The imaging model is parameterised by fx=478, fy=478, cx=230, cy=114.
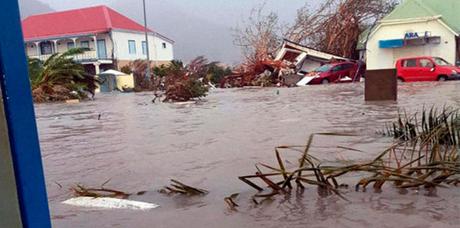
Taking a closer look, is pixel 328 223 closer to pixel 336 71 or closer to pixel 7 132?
pixel 7 132

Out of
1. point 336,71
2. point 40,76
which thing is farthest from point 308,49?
point 40,76

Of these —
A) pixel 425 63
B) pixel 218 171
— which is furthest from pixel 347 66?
pixel 218 171

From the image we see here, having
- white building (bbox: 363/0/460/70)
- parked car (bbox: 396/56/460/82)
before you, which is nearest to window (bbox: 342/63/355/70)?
white building (bbox: 363/0/460/70)

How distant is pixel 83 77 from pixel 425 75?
691 inches

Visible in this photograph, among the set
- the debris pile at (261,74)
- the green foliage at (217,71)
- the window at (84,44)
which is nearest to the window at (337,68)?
the debris pile at (261,74)

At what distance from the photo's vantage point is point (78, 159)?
569 centimetres

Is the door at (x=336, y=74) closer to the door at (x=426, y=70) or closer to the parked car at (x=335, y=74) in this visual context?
the parked car at (x=335, y=74)

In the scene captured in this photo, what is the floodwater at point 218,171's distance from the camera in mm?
3012

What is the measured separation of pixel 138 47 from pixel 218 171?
50.8 metres

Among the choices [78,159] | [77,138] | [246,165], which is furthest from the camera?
[77,138]

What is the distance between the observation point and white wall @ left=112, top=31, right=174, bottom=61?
49.8 m

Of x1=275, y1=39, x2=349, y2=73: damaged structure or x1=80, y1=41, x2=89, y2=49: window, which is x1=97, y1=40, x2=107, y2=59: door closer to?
x1=80, y1=41, x2=89, y2=49: window

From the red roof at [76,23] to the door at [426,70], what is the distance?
1292 inches

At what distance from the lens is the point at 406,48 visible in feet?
107
